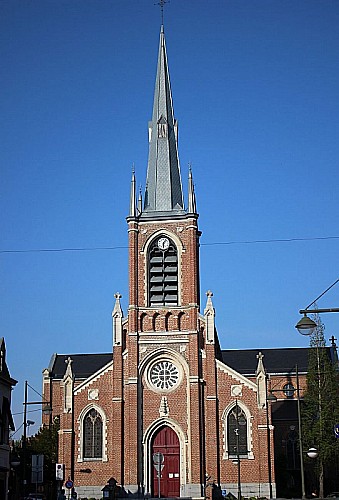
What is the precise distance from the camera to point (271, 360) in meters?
80.7

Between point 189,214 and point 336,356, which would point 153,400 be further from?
point 336,356

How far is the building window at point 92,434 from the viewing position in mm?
53500

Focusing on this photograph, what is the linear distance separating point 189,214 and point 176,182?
14.0 ft

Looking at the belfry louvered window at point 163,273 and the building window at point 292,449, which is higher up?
the belfry louvered window at point 163,273

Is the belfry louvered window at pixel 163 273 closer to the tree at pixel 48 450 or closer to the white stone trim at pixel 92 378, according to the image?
the white stone trim at pixel 92 378

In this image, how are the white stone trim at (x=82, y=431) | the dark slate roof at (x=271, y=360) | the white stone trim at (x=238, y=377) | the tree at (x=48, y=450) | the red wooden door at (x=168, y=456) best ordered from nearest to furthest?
the red wooden door at (x=168, y=456) → the white stone trim at (x=82, y=431) → the white stone trim at (x=238, y=377) → the tree at (x=48, y=450) → the dark slate roof at (x=271, y=360)

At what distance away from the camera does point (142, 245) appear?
56656 millimetres

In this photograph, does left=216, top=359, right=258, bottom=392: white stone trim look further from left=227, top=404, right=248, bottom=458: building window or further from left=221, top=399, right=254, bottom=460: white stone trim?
left=227, top=404, right=248, bottom=458: building window

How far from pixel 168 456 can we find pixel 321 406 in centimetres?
1405

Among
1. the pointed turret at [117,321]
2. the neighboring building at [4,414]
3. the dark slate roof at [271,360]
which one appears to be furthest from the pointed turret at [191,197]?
the dark slate roof at [271,360]

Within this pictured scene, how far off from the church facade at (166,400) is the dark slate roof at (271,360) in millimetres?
24061

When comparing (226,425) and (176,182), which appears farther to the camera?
(176,182)

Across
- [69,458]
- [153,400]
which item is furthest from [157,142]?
[69,458]

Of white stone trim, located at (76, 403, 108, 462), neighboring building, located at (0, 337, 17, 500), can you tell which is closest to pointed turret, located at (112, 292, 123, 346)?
white stone trim, located at (76, 403, 108, 462)
